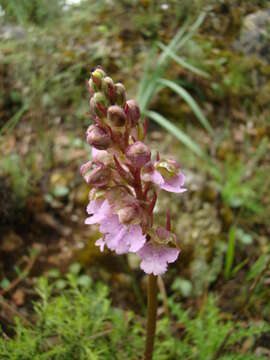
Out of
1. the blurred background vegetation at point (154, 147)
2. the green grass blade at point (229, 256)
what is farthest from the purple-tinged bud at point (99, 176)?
the green grass blade at point (229, 256)

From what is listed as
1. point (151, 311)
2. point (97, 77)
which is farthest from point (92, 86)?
point (151, 311)

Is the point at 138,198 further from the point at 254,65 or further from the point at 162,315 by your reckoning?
the point at 254,65

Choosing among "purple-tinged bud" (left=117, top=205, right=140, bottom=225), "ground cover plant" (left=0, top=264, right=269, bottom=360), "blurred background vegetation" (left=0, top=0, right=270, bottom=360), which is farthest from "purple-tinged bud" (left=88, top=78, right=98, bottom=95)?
"ground cover plant" (left=0, top=264, right=269, bottom=360)

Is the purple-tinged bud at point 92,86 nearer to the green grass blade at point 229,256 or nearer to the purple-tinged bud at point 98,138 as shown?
the purple-tinged bud at point 98,138

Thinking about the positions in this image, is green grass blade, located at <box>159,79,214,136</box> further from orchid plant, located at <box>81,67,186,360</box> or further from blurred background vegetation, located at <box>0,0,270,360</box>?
orchid plant, located at <box>81,67,186,360</box>

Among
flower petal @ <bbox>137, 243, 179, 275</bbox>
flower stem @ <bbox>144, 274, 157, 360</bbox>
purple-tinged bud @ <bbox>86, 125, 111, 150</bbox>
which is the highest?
purple-tinged bud @ <bbox>86, 125, 111, 150</bbox>

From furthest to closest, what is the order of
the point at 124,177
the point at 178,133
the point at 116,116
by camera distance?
1. the point at 178,133
2. the point at 124,177
3. the point at 116,116

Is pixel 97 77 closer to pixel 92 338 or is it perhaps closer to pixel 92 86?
pixel 92 86
